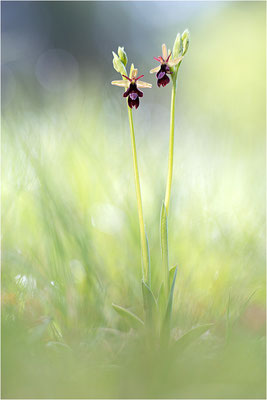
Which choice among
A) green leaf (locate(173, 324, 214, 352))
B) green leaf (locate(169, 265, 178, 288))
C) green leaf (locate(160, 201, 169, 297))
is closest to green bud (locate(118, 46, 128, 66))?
green leaf (locate(160, 201, 169, 297))

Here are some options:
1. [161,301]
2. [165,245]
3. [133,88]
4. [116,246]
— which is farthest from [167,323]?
[133,88]

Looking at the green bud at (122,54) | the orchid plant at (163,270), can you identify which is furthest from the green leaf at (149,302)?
the green bud at (122,54)

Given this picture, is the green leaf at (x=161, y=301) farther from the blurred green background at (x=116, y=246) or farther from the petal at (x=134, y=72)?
the petal at (x=134, y=72)

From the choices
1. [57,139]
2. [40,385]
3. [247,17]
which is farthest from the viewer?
[247,17]

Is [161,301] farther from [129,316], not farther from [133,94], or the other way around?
[133,94]

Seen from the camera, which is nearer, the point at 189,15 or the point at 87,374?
the point at 87,374

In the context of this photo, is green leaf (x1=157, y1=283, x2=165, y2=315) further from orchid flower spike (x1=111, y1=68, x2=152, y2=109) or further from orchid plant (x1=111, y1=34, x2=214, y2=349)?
orchid flower spike (x1=111, y1=68, x2=152, y2=109)

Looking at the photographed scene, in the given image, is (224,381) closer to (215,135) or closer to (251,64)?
(215,135)

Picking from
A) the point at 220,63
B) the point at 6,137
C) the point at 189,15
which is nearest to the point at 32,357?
the point at 6,137
